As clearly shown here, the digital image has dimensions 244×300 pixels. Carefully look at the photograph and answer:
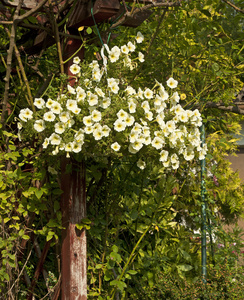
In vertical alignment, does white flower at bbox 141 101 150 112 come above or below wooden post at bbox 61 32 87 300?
above

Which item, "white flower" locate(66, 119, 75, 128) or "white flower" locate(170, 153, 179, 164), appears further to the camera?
"white flower" locate(170, 153, 179, 164)

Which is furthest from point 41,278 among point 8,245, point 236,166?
point 236,166

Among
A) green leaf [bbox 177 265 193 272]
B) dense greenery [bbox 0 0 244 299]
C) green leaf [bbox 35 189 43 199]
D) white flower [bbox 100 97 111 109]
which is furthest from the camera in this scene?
green leaf [bbox 177 265 193 272]

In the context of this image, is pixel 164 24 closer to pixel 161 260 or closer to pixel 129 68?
pixel 129 68

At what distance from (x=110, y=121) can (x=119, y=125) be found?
2.7 inches

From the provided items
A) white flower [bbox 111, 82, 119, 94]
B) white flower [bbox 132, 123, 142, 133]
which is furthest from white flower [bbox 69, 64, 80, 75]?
white flower [bbox 132, 123, 142, 133]

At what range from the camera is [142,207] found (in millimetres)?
3084

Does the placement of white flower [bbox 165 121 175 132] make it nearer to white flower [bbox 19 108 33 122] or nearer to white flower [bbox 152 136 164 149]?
white flower [bbox 152 136 164 149]

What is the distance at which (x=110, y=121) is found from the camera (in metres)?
2.27

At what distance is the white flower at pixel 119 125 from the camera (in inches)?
86.8

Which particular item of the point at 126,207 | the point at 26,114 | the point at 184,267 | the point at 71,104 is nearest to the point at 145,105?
the point at 71,104

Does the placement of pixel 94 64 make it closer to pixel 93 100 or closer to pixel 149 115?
pixel 93 100

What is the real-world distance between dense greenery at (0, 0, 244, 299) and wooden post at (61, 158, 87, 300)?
0.21 feet

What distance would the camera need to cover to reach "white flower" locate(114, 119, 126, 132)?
221 cm
